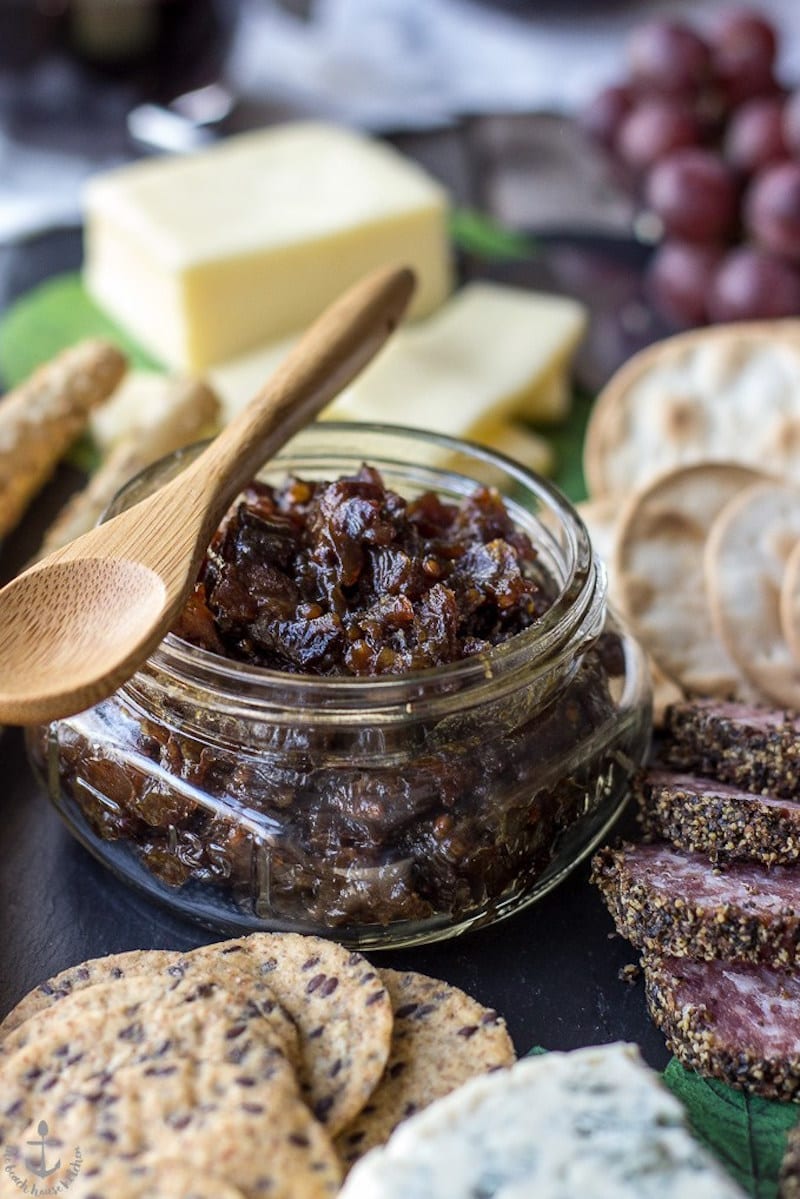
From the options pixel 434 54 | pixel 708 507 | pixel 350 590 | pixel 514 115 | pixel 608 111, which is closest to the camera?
pixel 350 590

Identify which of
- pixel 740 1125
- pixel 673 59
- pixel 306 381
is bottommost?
pixel 740 1125

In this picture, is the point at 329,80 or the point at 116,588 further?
the point at 329,80

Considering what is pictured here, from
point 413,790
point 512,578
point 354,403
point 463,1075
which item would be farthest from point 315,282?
point 463,1075

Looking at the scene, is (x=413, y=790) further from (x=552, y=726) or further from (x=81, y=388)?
(x=81, y=388)

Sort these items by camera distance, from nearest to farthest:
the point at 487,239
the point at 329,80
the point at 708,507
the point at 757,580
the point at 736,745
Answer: the point at 736,745 → the point at 757,580 → the point at 708,507 → the point at 487,239 → the point at 329,80

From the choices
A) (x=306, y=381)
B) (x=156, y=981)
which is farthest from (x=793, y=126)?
(x=156, y=981)

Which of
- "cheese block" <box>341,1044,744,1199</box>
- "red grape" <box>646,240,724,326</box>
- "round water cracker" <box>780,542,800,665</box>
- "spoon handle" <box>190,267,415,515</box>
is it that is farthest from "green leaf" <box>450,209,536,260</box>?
"cheese block" <box>341,1044,744,1199</box>

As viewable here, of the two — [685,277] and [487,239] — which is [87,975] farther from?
[487,239]
